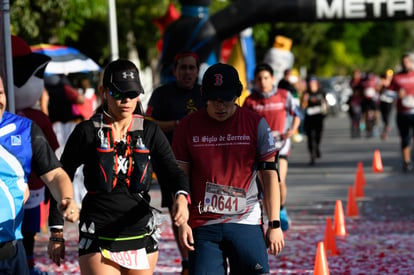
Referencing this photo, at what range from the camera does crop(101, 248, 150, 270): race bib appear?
217 inches

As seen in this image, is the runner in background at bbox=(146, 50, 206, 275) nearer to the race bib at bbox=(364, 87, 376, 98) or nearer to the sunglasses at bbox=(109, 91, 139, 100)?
the sunglasses at bbox=(109, 91, 139, 100)

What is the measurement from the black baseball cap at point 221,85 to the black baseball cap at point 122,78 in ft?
1.64

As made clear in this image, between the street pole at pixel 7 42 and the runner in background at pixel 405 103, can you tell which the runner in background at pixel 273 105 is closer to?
the street pole at pixel 7 42

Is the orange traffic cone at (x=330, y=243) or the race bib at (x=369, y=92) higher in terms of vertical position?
the race bib at (x=369, y=92)

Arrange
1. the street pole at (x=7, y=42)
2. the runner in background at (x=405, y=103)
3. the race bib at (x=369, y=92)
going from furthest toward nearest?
the race bib at (x=369, y=92)
the runner in background at (x=405, y=103)
the street pole at (x=7, y=42)

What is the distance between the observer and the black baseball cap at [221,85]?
5941 millimetres

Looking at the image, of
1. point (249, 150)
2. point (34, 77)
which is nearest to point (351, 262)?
point (34, 77)

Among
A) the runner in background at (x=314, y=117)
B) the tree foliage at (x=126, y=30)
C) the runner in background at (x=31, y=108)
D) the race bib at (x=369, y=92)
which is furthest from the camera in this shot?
the race bib at (x=369, y=92)

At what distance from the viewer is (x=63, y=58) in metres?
14.4

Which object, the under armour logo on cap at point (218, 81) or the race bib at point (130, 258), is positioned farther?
the under armour logo on cap at point (218, 81)

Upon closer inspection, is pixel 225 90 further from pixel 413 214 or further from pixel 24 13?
pixel 24 13

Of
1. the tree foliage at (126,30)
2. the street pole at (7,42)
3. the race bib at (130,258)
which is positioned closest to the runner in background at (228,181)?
the race bib at (130,258)

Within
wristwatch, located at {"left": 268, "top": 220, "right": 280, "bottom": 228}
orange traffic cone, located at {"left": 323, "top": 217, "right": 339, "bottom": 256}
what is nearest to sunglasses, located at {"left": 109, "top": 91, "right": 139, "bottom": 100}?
wristwatch, located at {"left": 268, "top": 220, "right": 280, "bottom": 228}

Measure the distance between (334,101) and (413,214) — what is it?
33.4m
